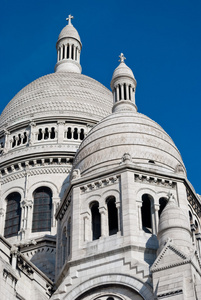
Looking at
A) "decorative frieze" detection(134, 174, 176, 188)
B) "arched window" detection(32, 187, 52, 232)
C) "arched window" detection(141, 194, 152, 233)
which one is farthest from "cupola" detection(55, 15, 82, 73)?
"arched window" detection(141, 194, 152, 233)

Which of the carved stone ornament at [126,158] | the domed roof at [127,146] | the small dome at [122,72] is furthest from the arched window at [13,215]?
the carved stone ornament at [126,158]

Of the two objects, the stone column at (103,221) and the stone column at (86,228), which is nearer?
the stone column at (103,221)

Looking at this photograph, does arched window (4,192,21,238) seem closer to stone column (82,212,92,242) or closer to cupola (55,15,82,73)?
stone column (82,212,92,242)

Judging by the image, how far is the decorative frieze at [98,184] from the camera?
105ft

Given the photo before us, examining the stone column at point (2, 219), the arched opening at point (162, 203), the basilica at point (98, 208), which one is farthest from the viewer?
the stone column at point (2, 219)

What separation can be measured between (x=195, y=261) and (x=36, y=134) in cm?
2433

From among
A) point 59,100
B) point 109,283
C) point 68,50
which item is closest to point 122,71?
point 59,100

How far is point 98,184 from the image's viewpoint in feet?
106

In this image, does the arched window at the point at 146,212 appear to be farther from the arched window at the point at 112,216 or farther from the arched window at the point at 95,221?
the arched window at the point at 95,221

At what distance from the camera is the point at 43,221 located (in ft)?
144

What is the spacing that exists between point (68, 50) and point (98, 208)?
104 ft

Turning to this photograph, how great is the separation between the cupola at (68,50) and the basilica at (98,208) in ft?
31.5

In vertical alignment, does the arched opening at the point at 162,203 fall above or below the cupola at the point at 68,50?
below

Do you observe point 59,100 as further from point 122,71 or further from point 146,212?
point 146,212
